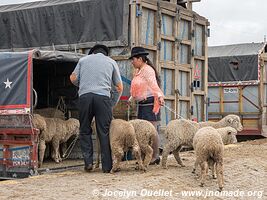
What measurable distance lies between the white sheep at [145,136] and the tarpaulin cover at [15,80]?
1.89 metres

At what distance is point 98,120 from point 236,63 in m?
11.1

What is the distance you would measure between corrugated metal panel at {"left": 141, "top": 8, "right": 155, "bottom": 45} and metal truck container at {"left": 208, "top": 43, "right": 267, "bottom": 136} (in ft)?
23.9

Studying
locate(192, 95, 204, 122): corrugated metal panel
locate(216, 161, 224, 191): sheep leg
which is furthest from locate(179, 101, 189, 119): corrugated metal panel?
locate(216, 161, 224, 191): sheep leg

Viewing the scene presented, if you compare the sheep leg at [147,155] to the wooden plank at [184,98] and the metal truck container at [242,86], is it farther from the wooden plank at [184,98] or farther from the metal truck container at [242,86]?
the metal truck container at [242,86]

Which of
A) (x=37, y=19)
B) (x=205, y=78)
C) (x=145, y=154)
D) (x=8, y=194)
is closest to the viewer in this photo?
(x=8, y=194)

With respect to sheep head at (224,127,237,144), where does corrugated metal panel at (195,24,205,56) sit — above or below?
above

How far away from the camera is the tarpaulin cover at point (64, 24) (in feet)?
35.2

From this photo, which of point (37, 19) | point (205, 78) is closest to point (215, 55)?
point (205, 78)

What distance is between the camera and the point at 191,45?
12.5 meters

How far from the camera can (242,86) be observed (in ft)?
58.0

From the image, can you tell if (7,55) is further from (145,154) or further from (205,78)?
(205,78)

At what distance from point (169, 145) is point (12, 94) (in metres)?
2.88

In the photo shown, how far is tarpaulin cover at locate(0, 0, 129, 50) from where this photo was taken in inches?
423

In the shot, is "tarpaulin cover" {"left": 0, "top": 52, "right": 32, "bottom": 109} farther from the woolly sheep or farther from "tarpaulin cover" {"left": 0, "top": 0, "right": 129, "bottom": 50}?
"tarpaulin cover" {"left": 0, "top": 0, "right": 129, "bottom": 50}
